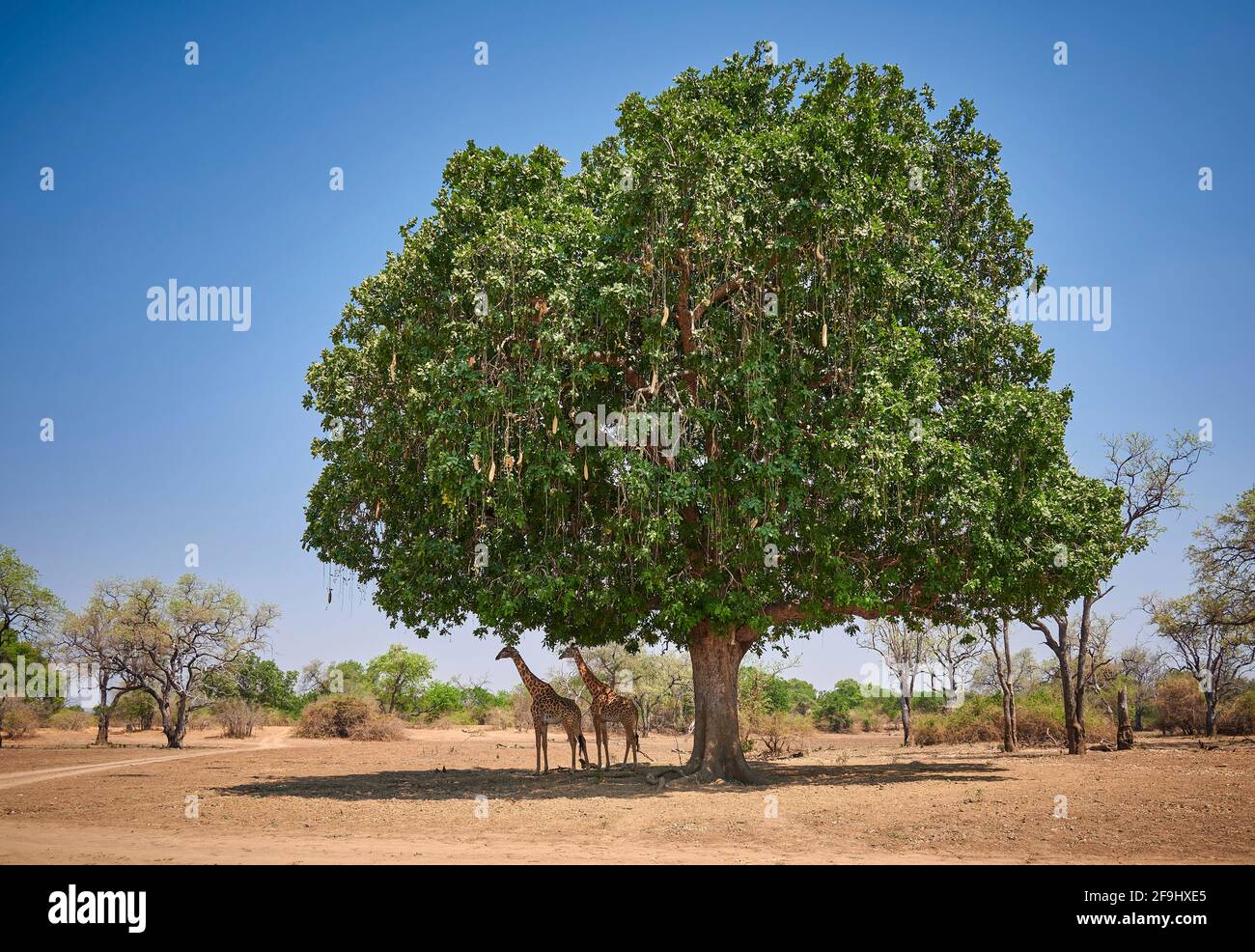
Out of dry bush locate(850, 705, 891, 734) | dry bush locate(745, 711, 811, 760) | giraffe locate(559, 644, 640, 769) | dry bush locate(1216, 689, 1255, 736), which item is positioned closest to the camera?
giraffe locate(559, 644, 640, 769)

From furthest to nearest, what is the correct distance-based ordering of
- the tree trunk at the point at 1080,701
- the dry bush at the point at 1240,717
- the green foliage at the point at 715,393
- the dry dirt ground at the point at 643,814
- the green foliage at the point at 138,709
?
the green foliage at the point at 138,709, the dry bush at the point at 1240,717, the tree trunk at the point at 1080,701, the green foliage at the point at 715,393, the dry dirt ground at the point at 643,814

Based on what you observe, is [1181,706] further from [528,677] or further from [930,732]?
[528,677]

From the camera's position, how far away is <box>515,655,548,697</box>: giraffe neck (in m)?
23.4

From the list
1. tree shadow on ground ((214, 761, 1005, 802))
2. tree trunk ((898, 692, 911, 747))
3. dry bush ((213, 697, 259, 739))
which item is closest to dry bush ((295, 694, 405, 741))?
dry bush ((213, 697, 259, 739))

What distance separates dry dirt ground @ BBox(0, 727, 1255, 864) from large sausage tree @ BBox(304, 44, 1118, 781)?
367cm

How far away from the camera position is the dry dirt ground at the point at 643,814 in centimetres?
1145

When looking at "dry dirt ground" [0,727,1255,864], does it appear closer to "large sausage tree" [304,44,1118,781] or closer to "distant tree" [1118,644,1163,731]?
"large sausage tree" [304,44,1118,781]

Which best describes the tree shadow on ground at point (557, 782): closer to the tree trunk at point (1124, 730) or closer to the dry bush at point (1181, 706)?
the tree trunk at point (1124, 730)

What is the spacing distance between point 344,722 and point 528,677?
1086 inches

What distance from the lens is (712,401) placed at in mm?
18469

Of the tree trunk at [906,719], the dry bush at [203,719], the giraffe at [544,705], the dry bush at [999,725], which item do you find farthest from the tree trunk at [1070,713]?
the dry bush at [203,719]

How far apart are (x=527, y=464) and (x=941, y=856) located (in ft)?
33.4

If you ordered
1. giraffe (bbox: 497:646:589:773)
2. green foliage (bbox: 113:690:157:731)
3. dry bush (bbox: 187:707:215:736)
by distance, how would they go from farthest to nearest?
green foliage (bbox: 113:690:157:731) → dry bush (bbox: 187:707:215:736) → giraffe (bbox: 497:646:589:773)

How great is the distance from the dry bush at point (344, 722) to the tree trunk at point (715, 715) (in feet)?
95.5
